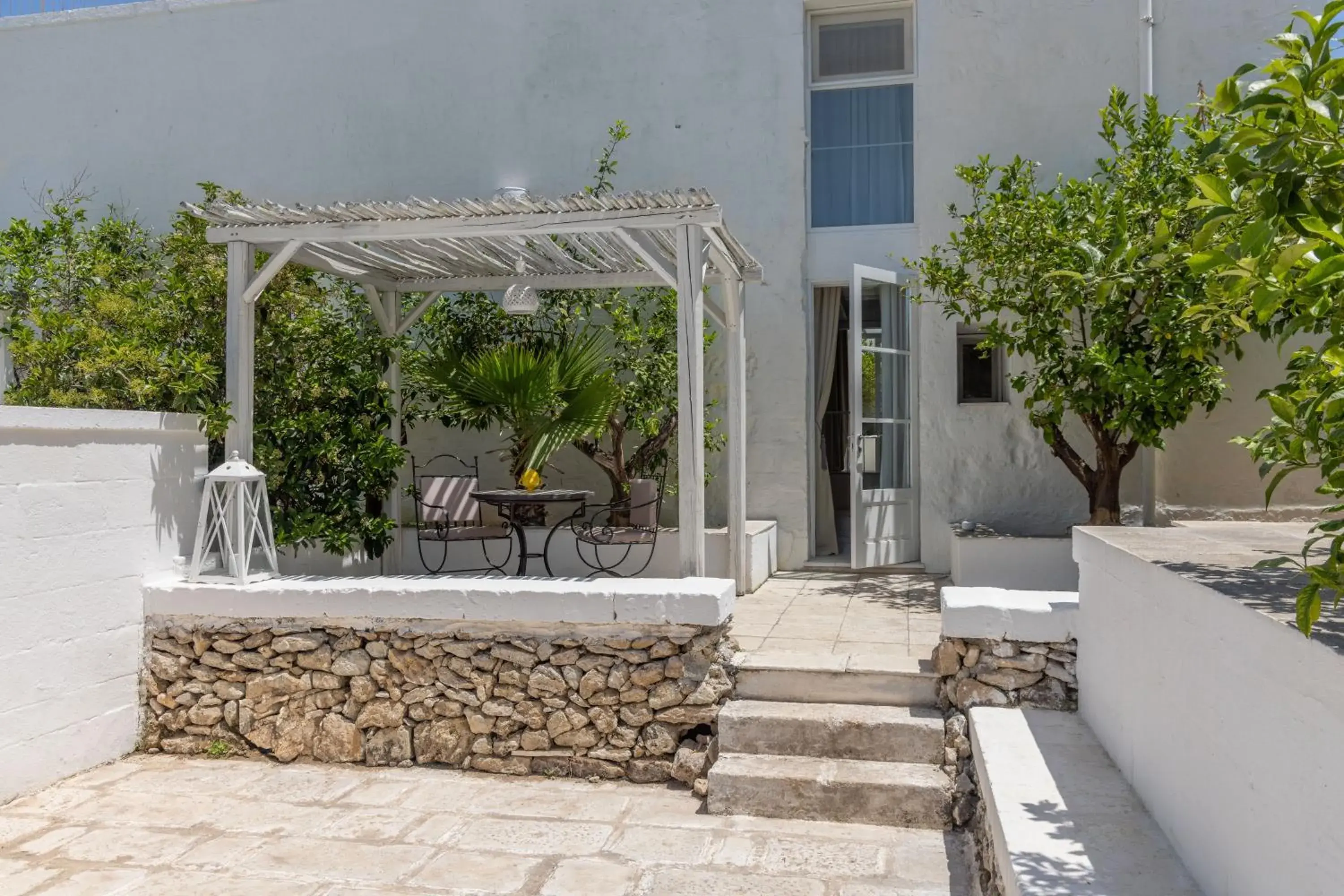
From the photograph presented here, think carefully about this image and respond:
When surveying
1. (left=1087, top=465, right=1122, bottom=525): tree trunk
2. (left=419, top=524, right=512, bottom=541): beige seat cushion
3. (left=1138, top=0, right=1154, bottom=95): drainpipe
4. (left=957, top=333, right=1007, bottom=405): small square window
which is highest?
(left=1138, top=0, right=1154, bottom=95): drainpipe

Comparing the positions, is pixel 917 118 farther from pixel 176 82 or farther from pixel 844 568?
pixel 176 82

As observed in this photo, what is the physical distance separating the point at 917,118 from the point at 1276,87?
6314 mm

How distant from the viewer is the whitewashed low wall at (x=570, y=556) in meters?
6.77

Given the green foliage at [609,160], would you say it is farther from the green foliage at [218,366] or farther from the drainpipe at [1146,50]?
the drainpipe at [1146,50]

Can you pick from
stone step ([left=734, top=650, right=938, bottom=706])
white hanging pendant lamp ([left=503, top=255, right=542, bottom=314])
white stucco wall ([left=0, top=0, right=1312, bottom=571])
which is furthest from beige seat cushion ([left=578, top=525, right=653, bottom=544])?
stone step ([left=734, top=650, right=938, bottom=706])

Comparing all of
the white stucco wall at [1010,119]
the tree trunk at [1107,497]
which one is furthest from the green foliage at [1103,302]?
the white stucco wall at [1010,119]

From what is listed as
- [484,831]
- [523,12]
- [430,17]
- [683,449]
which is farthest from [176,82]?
[484,831]

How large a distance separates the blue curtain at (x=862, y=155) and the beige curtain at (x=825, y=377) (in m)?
0.63

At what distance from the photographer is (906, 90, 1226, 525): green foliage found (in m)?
6.12

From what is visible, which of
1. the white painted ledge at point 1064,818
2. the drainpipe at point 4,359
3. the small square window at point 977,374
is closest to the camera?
the white painted ledge at point 1064,818

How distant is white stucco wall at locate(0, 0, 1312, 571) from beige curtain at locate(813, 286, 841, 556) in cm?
41

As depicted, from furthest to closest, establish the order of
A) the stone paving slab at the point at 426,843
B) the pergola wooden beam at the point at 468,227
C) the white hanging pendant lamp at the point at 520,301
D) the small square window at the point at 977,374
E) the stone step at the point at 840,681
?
the small square window at the point at 977,374 < the white hanging pendant lamp at the point at 520,301 < the pergola wooden beam at the point at 468,227 < the stone step at the point at 840,681 < the stone paving slab at the point at 426,843

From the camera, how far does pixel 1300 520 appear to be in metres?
6.83

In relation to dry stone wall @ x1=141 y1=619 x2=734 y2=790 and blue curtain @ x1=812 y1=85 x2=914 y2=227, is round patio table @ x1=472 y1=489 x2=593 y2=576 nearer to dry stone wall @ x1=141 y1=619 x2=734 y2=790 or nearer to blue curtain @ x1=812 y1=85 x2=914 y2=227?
dry stone wall @ x1=141 y1=619 x2=734 y2=790
